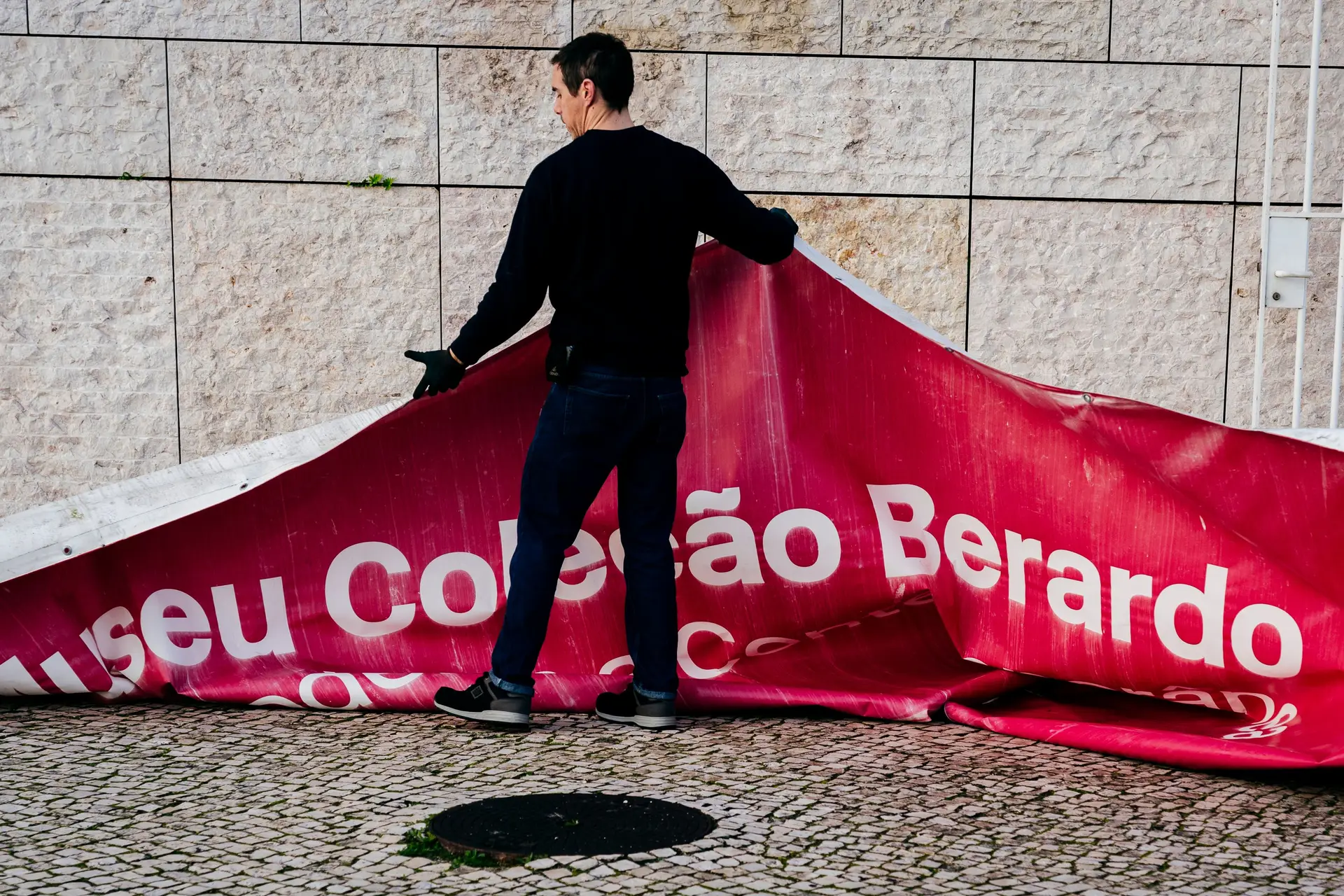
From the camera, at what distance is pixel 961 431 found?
4422 mm

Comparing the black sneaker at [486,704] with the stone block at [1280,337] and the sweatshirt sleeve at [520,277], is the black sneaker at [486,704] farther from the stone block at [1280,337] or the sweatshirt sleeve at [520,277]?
the stone block at [1280,337]

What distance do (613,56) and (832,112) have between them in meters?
2.11

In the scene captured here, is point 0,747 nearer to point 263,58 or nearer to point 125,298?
point 125,298

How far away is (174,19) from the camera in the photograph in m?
6.00

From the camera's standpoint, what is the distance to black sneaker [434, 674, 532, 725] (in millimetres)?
4223

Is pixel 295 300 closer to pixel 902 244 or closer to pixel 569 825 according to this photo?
pixel 902 244

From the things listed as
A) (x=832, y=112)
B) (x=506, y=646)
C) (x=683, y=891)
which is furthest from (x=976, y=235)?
(x=683, y=891)

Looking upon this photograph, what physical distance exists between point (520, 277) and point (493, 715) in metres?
1.25

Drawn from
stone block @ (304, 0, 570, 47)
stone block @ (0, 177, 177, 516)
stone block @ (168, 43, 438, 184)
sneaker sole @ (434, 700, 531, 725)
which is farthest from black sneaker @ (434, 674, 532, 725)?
stone block @ (304, 0, 570, 47)

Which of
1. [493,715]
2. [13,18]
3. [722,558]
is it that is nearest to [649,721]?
[493,715]

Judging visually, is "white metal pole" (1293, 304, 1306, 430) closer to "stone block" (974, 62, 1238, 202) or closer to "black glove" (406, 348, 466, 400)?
"stone block" (974, 62, 1238, 202)

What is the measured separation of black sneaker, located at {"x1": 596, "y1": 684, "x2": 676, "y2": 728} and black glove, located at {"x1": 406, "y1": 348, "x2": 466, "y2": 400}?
1037 mm

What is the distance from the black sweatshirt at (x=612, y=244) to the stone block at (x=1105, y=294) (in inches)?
85.0

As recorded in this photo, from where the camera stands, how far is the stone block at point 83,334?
238 inches
